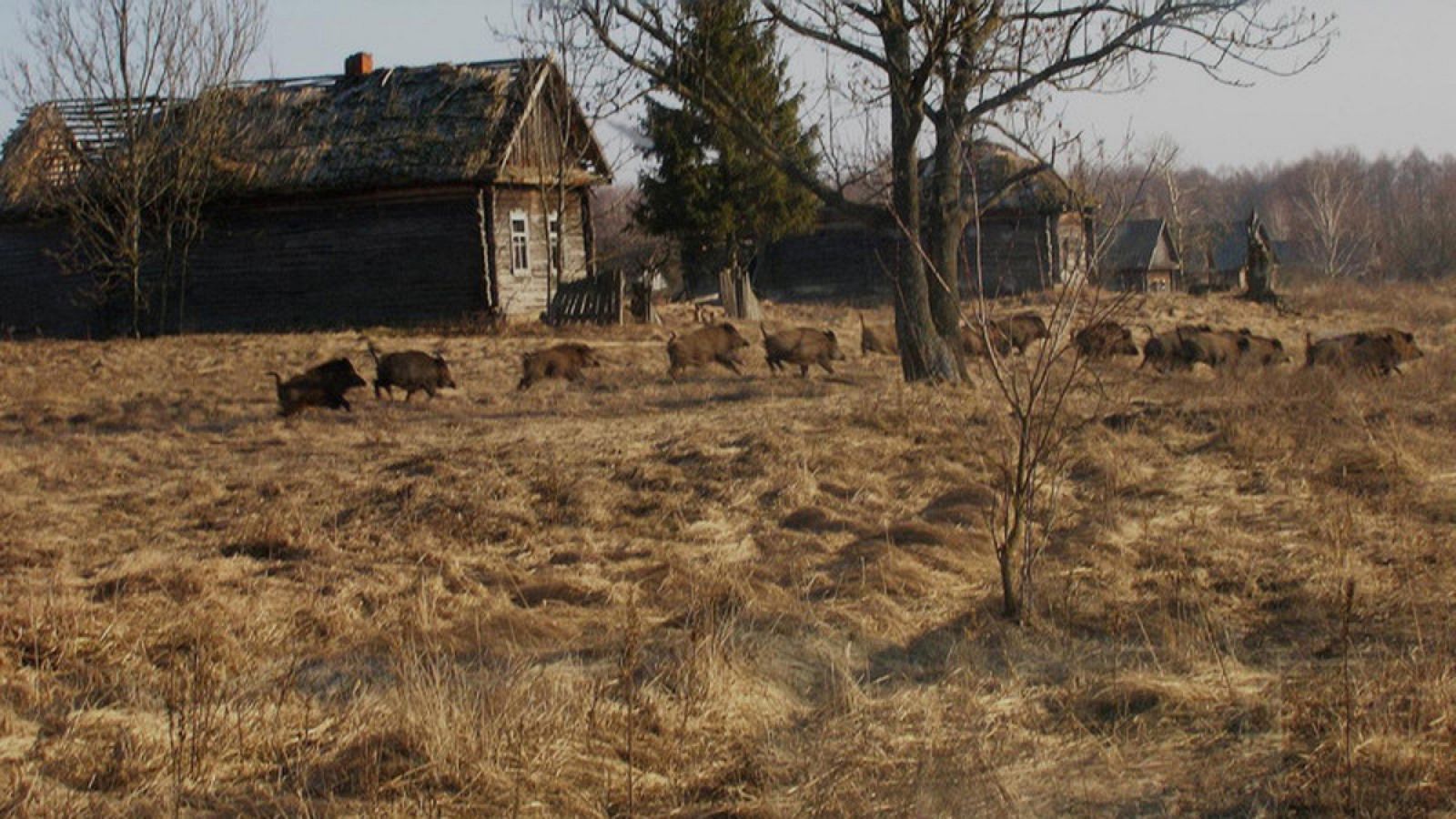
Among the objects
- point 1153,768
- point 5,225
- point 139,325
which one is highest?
point 5,225

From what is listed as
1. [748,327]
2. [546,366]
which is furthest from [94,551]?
[748,327]

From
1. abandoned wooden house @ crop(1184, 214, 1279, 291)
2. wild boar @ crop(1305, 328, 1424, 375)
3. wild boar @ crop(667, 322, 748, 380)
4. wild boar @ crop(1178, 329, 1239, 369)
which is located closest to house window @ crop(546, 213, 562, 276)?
wild boar @ crop(667, 322, 748, 380)

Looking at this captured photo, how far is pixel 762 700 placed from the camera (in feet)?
19.2

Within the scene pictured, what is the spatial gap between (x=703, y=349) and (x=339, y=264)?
1240 centimetres

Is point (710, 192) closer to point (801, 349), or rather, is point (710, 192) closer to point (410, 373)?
point (801, 349)

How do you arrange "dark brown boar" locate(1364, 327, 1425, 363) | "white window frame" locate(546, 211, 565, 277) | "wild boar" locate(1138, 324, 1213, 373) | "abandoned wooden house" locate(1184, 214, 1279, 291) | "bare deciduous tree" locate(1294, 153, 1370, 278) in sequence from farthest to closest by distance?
1. "bare deciduous tree" locate(1294, 153, 1370, 278)
2. "abandoned wooden house" locate(1184, 214, 1279, 291)
3. "white window frame" locate(546, 211, 565, 277)
4. "wild boar" locate(1138, 324, 1213, 373)
5. "dark brown boar" locate(1364, 327, 1425, 363)

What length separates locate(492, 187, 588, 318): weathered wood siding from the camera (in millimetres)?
27844

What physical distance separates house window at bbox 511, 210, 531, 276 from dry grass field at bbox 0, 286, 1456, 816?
14.4m

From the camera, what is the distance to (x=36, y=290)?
29.5 m

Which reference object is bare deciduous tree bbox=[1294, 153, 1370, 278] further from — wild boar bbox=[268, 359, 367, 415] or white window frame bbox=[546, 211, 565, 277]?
wild boar bbox=[268, 359, 367, 415]

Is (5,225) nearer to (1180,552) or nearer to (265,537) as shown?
(265,537)

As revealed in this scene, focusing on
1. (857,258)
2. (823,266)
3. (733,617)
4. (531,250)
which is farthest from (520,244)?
(733,617)

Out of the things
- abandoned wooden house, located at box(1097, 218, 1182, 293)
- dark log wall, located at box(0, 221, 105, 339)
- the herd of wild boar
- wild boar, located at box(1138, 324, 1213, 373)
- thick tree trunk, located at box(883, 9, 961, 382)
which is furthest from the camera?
abandoned wooden house, located at box(1097, 218, 1182, 293)

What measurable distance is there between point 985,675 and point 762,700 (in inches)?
44.3
